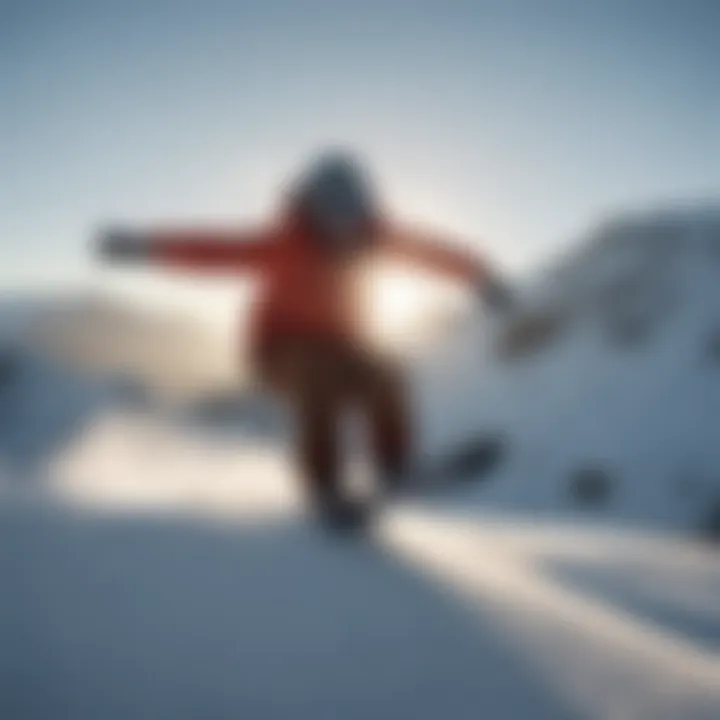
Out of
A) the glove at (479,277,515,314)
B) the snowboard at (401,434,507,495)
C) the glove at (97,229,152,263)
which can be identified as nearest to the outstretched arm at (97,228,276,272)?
the glove at (97,229,152,263)

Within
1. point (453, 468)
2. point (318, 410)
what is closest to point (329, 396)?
point (318, 410)

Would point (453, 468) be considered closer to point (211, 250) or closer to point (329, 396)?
point (329, 396)

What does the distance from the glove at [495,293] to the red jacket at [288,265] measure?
34cm

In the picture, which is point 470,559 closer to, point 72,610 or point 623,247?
point 72,610

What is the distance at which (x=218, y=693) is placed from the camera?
3.84 ft

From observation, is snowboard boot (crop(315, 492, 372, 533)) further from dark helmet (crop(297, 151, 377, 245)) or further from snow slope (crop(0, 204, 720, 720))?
dark helmet (crop(297, 151, 377, 245))

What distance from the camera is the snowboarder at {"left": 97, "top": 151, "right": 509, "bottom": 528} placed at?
2.45 m

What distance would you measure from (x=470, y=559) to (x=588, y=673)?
2.90 ft

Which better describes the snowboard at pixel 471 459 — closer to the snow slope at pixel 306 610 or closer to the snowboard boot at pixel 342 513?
the snow slope at pixel 306 610

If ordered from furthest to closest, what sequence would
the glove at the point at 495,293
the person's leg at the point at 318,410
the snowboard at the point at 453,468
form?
the snowboard at the point at 453,468 → the glove at the point at 495,293 → the person's leg at the point at 318,410

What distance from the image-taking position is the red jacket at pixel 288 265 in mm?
2488

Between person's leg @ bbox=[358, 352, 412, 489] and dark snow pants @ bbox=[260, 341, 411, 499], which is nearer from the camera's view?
dark snow pants @ bbox=[260, 341, 411, 499]

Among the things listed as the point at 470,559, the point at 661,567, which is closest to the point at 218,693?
the point at 470,559

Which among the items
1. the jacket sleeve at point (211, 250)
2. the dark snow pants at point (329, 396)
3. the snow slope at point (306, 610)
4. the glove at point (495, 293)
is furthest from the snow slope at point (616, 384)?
the jacket sleeve at point (211, 250)
